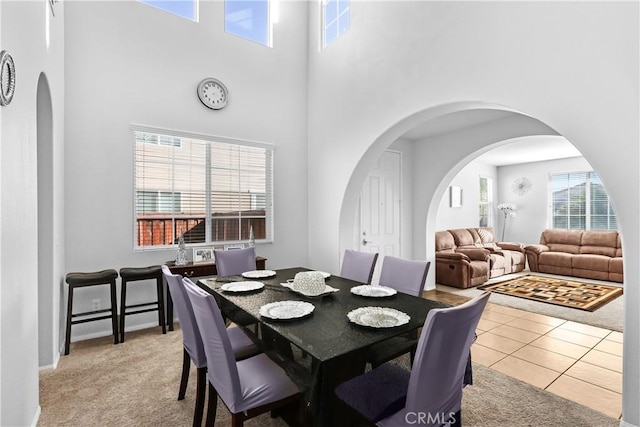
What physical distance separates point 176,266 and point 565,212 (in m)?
9.09

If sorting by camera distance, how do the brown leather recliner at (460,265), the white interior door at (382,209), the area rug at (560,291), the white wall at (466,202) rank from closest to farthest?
the area rug at (560,291), the white interior door at (382,209), the brown leather recliner at (460,265), the white wall at (466,202)

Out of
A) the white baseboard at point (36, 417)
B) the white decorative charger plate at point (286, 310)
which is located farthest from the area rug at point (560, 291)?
the white baseboard at point (36, 417)

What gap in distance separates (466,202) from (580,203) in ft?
9.22

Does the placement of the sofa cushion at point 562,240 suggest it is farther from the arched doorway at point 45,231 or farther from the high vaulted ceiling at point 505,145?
the arched doorway at point 45,231

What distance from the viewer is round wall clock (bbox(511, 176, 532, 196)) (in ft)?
27.6

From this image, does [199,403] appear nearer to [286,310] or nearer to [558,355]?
[286,310]

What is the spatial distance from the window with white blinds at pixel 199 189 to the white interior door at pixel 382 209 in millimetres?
1517

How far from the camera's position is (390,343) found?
1.50 m

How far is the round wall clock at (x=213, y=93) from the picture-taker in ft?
13.0

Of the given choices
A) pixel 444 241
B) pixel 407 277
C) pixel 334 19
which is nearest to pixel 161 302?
pixel 407 277

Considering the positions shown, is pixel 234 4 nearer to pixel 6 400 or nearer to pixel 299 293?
pixel 299 293

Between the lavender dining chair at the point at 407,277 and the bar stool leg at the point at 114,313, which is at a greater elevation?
the lavender dining chair at the point at 407,277

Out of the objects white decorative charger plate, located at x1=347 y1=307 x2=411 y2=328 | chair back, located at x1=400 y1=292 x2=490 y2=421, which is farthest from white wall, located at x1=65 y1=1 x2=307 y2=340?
chair back, located at x1=400 y1=292 x2=490 y2=421

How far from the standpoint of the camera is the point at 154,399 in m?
2.21
